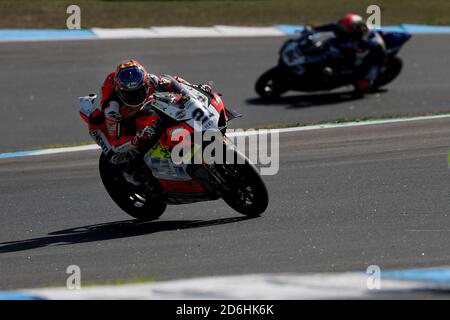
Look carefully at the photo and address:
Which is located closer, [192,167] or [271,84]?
[192,167]

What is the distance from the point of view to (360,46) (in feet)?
49.5

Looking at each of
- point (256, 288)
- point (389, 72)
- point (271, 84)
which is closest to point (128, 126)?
point (256, 288)

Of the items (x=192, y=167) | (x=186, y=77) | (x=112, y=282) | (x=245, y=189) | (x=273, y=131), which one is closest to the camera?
(x=112, y=282)

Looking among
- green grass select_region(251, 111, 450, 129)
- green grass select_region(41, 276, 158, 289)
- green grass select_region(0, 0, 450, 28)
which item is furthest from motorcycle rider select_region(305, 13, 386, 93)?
green grass select_region(41, 276, 158, 289)

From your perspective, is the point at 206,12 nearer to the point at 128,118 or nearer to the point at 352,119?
the point at 352,119

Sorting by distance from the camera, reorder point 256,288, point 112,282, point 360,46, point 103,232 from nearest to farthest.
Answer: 1. point 256,288
2. point 112,282
3. point 103,232
4. point 360,46

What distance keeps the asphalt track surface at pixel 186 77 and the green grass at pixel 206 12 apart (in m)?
1.60

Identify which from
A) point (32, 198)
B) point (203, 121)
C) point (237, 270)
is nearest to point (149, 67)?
point (32, 198)

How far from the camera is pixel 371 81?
15.1 meters

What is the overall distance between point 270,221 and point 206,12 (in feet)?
41.6

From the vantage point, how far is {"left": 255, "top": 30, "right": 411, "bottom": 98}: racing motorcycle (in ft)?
48.9
